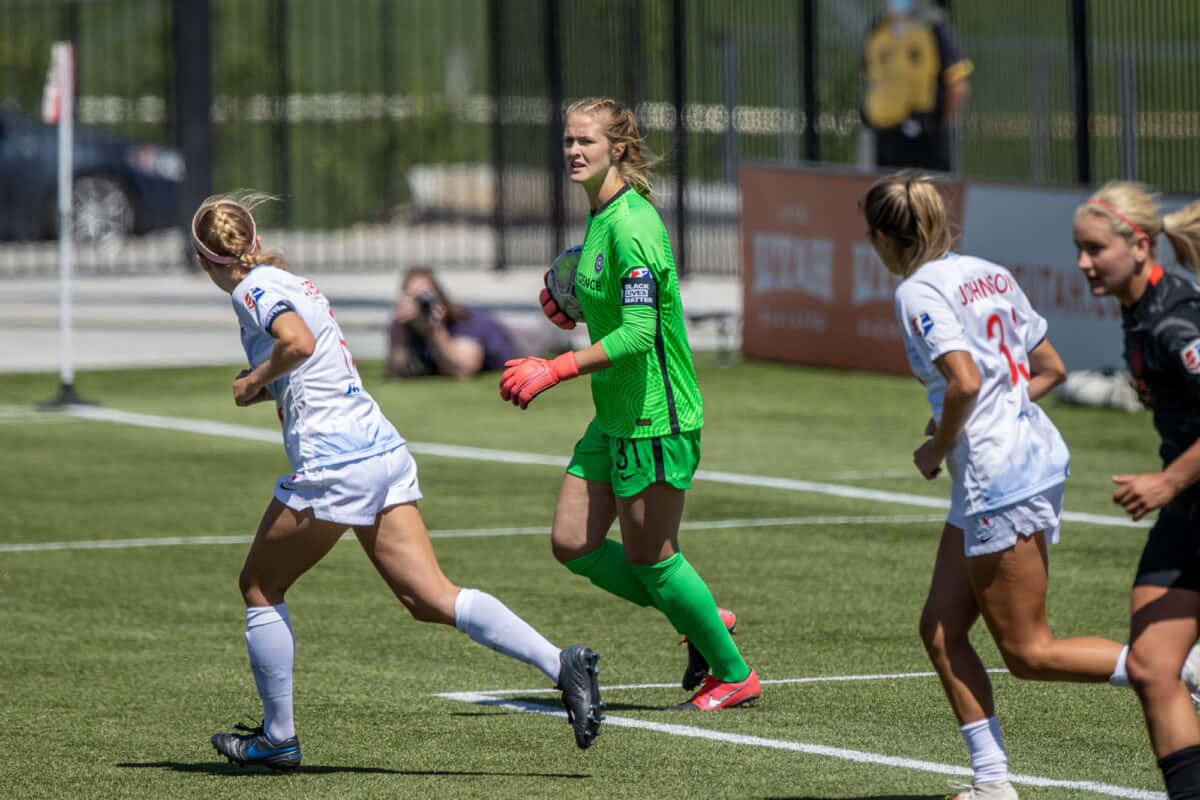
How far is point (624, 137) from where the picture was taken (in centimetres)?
680

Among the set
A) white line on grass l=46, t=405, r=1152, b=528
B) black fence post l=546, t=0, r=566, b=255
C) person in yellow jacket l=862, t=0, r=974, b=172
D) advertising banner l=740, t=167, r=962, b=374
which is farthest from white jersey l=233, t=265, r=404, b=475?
black fence post l=546, t=0, r=566, b=255

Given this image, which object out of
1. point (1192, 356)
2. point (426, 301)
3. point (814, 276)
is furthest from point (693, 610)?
point (814, 276)

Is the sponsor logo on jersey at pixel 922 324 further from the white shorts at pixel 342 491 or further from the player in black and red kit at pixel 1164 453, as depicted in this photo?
the white shorts at pixel 342 491

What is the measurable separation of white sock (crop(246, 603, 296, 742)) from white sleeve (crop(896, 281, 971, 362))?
2.06 meters

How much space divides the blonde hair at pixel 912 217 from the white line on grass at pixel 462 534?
17.7 ft

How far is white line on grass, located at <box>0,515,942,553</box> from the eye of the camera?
10555 millimetres

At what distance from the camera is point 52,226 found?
3016cm

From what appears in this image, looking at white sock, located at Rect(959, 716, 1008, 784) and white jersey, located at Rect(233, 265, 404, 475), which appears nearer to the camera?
white sock, located at Rect(959, 716, 1008, 784)

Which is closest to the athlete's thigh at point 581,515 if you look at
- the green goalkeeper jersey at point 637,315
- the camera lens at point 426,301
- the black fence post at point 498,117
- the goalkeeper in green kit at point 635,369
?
the goalkeeper in green kit at point 635,369

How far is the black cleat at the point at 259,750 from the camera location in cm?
631

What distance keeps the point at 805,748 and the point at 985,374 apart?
1511mm

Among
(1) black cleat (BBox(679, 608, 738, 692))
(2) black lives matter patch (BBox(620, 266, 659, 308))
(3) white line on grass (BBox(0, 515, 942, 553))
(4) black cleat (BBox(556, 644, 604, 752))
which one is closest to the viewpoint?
(4) black cleat (BBox(556, 644, 604, 752))

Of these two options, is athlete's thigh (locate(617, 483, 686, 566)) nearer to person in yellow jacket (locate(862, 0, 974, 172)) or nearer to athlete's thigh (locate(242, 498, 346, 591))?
athlete's thigh (locate(242, 498, 346, 591))

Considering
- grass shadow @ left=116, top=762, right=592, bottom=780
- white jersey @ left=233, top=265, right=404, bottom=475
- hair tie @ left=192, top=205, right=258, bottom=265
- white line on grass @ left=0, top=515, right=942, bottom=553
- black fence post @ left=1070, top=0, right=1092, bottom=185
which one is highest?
black fence post @ left=1070, top=0, right=1092, bottom=185
